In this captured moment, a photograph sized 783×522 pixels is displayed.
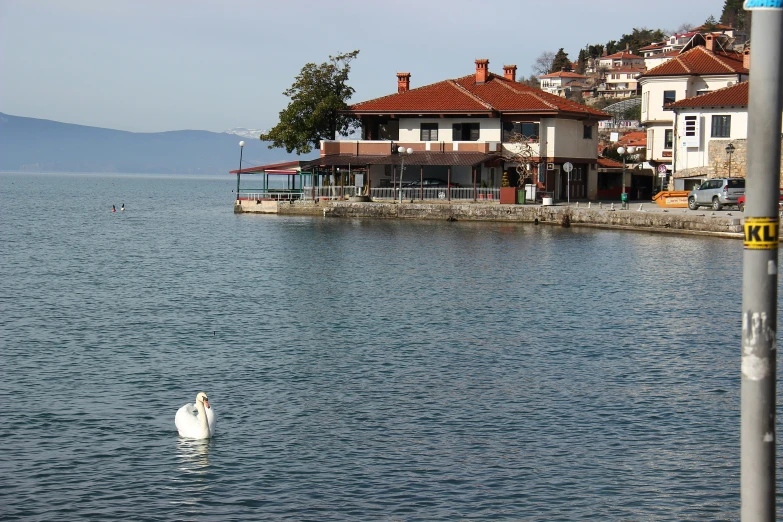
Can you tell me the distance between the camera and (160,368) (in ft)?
67.1

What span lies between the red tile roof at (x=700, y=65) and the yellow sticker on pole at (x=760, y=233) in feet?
230

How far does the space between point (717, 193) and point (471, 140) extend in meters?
19.4

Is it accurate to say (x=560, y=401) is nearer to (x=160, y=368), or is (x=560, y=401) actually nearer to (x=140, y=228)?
(x=160, y=368)

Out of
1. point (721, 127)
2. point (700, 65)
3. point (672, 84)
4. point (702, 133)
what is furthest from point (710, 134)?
point (700, 65)

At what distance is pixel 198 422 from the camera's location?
50.0ft

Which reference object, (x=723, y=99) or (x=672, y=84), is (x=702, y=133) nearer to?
(x=723, y=99)

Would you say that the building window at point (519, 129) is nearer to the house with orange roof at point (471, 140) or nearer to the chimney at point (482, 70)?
the house with orange roof at point (471, 140)

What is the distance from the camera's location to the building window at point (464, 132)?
67.1 m

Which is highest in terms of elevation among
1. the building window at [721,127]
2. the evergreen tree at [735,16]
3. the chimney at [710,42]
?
the evergreen tree at [735,16]

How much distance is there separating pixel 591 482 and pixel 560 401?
4.29 metres

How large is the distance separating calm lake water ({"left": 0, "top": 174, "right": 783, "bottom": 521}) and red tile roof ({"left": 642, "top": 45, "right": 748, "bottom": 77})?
36.6 m

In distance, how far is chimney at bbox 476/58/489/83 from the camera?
72875mm

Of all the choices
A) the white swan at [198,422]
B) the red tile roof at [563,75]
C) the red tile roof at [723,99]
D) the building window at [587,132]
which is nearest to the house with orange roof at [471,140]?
the building window at [587,132]

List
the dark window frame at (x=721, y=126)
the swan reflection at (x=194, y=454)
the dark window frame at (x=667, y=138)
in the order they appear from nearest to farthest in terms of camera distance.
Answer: the swan reflection at (x=194, y=454) → the dark window frame at (x=721, y=126) → the dark window frame at (x=667, y=138)
